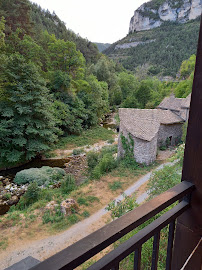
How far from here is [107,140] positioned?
19.0m

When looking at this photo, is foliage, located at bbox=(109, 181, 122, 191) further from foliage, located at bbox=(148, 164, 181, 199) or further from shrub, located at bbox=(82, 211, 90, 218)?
foliage, located at bbox=(148, 164, 181, 199)

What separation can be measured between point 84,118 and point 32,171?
10.2 m

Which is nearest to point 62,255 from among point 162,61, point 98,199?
point 98,199

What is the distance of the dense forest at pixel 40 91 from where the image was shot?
13.6m

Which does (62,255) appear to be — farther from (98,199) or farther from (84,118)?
(84,118)

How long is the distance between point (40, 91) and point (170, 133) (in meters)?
10.5

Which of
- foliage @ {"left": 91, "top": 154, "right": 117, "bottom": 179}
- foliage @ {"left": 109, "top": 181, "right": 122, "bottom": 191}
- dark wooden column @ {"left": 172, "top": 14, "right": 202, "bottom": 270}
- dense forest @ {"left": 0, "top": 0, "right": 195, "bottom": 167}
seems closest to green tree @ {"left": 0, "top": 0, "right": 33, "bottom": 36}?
dense forest @ {"left": 0, "top": 0, "right": 195, "bottom": 167}

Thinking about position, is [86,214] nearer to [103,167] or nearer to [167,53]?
[103,167]

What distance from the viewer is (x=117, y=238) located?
0.82m

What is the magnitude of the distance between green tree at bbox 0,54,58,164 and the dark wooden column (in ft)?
43.3

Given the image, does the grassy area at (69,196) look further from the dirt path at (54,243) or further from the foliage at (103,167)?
the dirt path at (54,243)

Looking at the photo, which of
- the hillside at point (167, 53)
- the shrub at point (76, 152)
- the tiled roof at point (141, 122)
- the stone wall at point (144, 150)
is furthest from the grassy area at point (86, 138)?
the hillside at point (167, 53)

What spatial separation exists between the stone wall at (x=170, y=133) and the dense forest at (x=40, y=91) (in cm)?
547

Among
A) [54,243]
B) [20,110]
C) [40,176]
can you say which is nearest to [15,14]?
[20,110]
